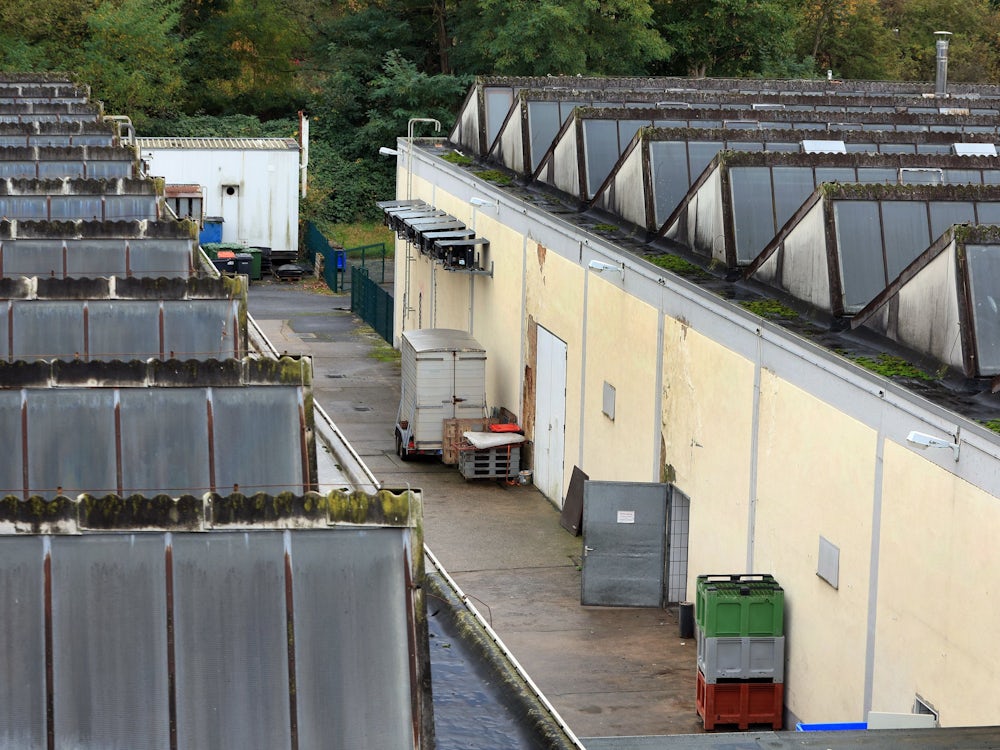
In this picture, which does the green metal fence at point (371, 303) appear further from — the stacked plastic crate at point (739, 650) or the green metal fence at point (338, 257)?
the stacked plastic crate at point (739, 650)

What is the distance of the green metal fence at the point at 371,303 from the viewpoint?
38438mm

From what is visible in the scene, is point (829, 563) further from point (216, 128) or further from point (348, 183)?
point (216, 128)

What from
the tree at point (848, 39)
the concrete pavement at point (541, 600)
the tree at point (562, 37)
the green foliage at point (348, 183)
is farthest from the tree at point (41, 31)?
the tree at point (848, 39)

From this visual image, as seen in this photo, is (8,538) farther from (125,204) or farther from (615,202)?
(615,202)

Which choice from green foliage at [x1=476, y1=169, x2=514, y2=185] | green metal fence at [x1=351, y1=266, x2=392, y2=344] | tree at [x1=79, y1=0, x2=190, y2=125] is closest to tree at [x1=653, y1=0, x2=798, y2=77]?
tree at [x1=79, y1=0, x2=190, y2=125]

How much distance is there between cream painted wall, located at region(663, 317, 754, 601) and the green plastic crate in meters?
1.37

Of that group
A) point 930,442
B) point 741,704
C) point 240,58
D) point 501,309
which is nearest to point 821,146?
point 501,309

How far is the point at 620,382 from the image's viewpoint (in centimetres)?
2211

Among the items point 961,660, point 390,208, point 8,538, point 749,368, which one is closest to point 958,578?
point 961,660

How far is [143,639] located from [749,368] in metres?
11.7

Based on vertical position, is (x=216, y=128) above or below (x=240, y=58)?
below

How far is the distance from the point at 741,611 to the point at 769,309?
395 centimetres

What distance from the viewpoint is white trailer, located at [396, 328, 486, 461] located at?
27.1 meters

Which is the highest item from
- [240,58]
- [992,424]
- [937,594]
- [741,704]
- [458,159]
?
[240,58]
